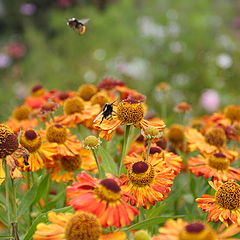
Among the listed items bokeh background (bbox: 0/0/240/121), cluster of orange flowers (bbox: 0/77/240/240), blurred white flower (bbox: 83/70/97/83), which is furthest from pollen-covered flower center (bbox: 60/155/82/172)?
blurred white flower (bbox: 83/70/97/83)

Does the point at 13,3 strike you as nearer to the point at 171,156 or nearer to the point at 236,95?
the point at 236,95

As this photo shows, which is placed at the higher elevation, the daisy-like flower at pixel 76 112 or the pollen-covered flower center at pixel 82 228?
the daisy-like flower at pixel 76 112

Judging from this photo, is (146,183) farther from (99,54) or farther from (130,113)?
(99,54)

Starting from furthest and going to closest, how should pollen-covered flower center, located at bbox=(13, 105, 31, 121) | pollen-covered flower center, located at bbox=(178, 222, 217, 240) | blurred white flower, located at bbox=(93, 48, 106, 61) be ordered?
blurred white flower, located at bbox=(93, 48, 106, 61), pollen-covered flower center, located at bbox=(13, 105, 31, 121), pollen-covered flower center, located at bbox=(178, 222, 217, 240)

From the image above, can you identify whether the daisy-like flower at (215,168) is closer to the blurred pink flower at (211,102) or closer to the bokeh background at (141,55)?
the bokeh background at (141,55)

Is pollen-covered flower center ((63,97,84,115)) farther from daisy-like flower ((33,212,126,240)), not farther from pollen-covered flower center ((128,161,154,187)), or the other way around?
daisy-like flower ((33,212,126,240))

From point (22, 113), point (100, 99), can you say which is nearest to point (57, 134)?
point (100, 99)

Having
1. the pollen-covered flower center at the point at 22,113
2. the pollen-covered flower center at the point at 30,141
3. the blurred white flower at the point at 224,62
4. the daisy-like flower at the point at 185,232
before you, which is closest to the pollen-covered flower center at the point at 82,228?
the daisy-like flower at the point at 185,232
